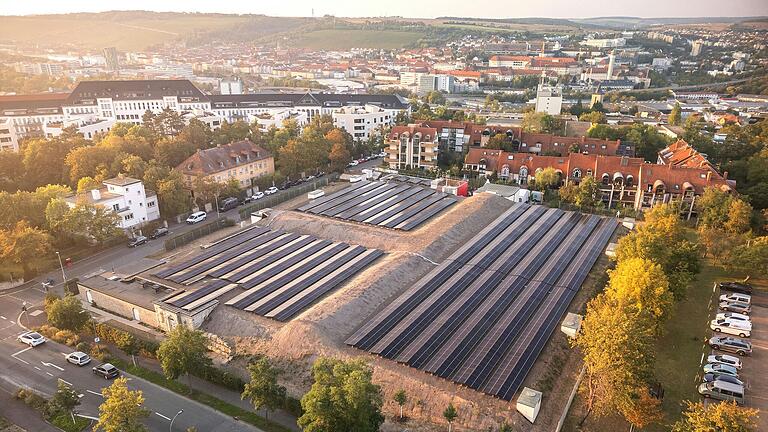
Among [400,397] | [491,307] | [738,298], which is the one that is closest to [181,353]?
[400,397]

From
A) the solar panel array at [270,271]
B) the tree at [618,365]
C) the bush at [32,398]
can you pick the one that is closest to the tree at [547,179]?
the solar panel array at [270,271]

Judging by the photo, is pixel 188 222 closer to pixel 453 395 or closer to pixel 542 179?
pixel 453 395

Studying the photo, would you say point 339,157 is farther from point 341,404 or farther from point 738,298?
point 341,404

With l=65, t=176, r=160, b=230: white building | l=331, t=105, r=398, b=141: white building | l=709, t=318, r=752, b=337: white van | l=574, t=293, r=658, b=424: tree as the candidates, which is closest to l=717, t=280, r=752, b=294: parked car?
l=709, t=318, r=752, b=337: white van

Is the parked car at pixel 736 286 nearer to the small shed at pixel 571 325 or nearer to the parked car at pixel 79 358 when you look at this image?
the small shed at pixel 571 325

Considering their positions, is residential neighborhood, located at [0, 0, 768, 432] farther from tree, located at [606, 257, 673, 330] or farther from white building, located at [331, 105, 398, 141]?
white building, located at [331, 105, 398, 141]

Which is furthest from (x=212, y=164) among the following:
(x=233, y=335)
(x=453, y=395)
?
(x=453, y=395)
